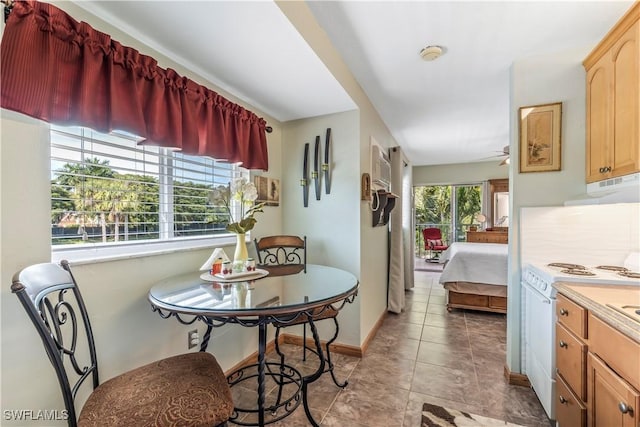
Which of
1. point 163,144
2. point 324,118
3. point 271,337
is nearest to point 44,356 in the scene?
point 163,144

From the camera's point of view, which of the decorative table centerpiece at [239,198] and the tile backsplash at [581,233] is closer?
the decorative table centerpiece at [239,198]

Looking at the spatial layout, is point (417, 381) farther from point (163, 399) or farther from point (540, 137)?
point (540, 137)

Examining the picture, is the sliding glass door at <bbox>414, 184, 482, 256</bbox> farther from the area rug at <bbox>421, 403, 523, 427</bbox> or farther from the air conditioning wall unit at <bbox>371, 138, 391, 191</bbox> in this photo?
the area rug at <bbox>421, 403, 523, 427</bbox>

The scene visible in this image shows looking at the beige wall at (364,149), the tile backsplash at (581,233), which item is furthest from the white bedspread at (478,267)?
the tile backsplash at (581,233)

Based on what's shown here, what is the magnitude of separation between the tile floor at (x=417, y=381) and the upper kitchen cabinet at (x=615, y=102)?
61.2 inches

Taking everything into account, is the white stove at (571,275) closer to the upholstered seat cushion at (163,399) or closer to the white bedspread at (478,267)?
the white bedspread at (478,267)

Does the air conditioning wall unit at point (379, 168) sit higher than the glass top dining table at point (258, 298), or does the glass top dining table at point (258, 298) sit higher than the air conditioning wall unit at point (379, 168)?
the air conditioning wall unit at point (379, 168)

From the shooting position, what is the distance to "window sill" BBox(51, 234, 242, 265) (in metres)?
1.23

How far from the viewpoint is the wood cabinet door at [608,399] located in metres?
0.94

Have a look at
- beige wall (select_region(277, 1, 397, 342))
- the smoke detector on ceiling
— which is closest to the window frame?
beige wall (select_region(277, 1, 397, 342))

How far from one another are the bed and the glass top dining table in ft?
7.85

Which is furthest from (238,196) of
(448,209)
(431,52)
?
(448,209)

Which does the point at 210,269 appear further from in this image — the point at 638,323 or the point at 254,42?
the point at 638,323

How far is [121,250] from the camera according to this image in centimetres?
144
